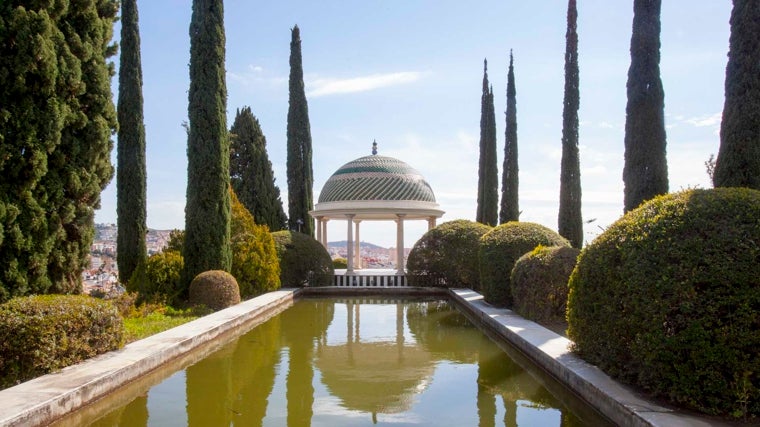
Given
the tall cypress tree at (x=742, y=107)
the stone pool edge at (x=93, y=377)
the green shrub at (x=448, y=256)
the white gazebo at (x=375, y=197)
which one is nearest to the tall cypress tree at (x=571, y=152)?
the green shrub at (x=448, y=256)

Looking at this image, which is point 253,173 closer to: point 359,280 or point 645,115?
point 359,280

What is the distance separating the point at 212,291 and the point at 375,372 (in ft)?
22.6

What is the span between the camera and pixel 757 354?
470cm

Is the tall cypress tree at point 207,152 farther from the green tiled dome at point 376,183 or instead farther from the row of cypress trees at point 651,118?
the green tiled dome at point 376,183

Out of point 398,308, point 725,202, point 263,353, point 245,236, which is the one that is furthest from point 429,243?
point 725,202

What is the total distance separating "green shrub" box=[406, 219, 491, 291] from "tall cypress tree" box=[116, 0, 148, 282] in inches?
371

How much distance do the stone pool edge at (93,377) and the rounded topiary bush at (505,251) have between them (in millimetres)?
6356

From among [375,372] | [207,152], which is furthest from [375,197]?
[375,372]

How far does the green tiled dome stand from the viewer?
85.8 feet

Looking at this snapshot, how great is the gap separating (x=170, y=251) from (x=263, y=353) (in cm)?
804

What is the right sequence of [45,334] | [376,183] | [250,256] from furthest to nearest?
[376,183], [250,256], [45,334]

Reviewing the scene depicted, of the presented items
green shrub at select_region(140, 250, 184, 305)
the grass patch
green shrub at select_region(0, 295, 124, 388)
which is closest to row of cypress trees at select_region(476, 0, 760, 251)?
green shrub at select_region(0, 295, 124, 388)

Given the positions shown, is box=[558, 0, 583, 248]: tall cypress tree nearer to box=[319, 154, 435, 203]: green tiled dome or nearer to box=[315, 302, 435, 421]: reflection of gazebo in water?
box=[319, 154, 435, 203]: green tiled dome

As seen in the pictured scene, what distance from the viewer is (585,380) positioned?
6.05 m
